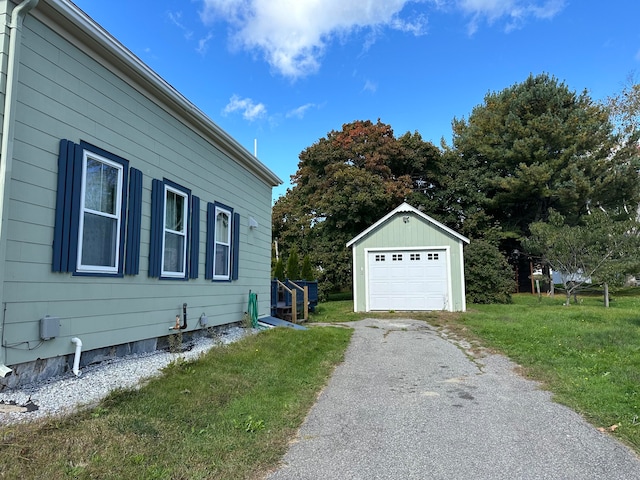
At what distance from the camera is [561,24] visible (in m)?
12.1

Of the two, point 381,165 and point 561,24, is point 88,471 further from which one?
point 381,165

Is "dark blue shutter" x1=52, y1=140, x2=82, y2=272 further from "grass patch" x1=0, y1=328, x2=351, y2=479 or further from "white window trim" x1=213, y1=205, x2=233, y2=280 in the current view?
"white window trim" x1=213, y1=205, x2=233, y2=280

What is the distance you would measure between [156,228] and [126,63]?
229 centimetres

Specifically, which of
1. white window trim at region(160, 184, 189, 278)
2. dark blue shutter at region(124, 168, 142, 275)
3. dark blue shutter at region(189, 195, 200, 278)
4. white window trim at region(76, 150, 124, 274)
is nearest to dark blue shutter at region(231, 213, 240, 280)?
dark blue shutter at region(189, 195, 200, 278)

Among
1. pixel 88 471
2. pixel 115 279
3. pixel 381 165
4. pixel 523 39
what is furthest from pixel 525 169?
pixel 88 471

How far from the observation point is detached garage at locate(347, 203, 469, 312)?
15.5 metres

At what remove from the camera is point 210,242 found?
8078 millimetres

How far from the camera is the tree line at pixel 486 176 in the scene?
22219mm

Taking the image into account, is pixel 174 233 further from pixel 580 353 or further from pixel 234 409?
pixel 580 353

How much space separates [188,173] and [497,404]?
5.92 meters

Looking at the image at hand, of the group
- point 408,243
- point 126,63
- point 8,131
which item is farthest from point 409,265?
point 8,131

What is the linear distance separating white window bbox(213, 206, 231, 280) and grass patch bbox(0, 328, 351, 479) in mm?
2873

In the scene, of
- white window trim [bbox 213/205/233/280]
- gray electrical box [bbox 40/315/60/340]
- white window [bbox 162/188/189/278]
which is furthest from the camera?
white window trim [bbox 213/205/233/280]

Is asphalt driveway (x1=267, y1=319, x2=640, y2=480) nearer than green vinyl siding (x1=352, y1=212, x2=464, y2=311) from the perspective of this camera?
Yes
